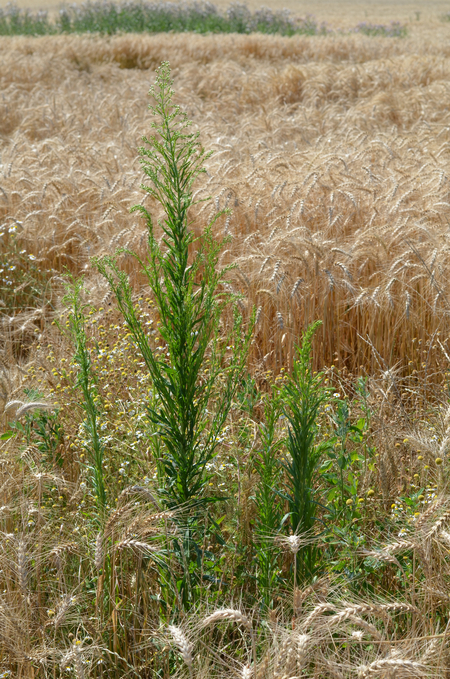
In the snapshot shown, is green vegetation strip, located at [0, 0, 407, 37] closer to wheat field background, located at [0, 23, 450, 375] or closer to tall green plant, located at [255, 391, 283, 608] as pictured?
wheat field background, located at [0, 23, 450, 375]

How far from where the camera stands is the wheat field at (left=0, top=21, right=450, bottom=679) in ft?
4.87

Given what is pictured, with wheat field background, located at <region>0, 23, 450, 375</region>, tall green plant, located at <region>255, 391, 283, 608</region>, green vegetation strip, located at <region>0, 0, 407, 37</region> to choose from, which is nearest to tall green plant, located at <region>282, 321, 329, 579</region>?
tall green plant, located at <region>255, 391, 283, 608</region>

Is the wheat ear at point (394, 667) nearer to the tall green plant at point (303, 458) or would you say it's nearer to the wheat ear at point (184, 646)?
the wheat ear at point (184, 646)

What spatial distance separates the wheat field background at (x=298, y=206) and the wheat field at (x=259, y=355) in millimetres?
20

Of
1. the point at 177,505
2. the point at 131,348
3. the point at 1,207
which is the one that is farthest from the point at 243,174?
the point at 177,505

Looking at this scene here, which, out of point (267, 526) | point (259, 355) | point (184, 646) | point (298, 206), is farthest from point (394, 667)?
point (298, 206)

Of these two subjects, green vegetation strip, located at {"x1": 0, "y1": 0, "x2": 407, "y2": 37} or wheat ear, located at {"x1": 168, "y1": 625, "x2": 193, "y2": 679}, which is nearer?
wheat ear, located at {"x1": 168, "y1": 625, "x2": 193, "y2": 679}

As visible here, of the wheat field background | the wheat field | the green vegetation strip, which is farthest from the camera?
the green vegetation strip

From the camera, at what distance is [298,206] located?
3750mm

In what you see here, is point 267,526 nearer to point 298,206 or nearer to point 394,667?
point 394,667

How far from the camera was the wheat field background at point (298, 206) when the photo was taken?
10.0 ft

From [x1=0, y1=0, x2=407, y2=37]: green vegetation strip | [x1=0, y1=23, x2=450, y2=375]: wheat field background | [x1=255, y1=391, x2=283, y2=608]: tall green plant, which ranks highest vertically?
[x1=0, y1=0, x2=407, y2=37]: green vegetation strip

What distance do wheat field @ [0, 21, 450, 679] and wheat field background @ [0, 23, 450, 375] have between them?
2cm

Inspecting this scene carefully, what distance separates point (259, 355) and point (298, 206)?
110 cm
